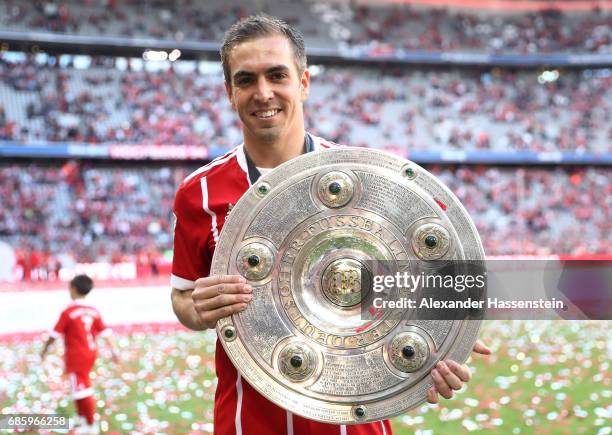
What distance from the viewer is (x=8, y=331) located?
1202 cm

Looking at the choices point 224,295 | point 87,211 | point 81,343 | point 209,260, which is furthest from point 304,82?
point 87,211

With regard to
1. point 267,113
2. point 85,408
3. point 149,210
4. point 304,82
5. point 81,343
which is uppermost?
point 149,210

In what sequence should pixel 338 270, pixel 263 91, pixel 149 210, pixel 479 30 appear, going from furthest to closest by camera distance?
pixel 479 30
pixel 149 210
pixel 263 91
pixel 338 270

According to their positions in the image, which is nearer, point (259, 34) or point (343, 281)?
point (343, 281)

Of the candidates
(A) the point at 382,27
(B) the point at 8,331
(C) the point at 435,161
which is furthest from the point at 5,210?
(A) the point at 382,27

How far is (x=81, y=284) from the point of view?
6.77 meters

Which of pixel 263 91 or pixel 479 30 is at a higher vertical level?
pixel 479 30

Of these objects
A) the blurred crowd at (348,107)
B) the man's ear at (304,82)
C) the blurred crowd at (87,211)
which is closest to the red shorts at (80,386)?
the man's ear at (304,82)

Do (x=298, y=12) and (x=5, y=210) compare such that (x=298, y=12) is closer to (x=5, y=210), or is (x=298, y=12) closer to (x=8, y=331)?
(x=5, y=210)

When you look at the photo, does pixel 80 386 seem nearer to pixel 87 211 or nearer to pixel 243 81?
pixel 243 81

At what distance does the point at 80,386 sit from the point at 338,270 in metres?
5.20

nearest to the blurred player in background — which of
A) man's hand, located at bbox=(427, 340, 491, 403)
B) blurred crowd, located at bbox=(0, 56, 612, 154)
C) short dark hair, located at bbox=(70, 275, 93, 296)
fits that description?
short dark hair, located at bbox=(70, 275, 93, 296)

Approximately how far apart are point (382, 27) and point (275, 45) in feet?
114

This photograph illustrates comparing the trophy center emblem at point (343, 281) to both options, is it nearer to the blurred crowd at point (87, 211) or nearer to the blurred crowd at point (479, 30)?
the blurred crowd at point (87, 211)
